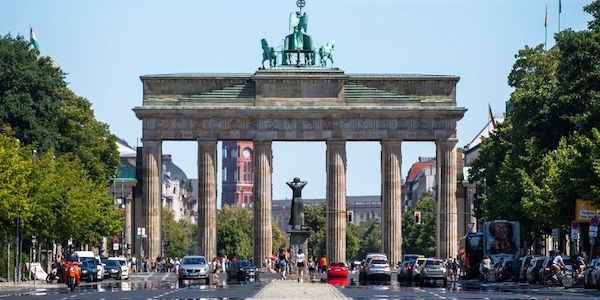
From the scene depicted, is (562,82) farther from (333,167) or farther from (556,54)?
(333,167)

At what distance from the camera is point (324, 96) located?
176m

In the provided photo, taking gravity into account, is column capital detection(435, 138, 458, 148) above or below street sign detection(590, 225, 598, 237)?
above

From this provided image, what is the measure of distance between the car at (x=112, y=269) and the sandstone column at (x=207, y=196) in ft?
149

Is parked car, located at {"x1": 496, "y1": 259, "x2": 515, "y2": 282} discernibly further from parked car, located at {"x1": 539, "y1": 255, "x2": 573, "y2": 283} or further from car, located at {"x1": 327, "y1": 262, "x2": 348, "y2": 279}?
parked car, located at {"x1": 539, "y1": 255, "x2": 573, "y2": 283}

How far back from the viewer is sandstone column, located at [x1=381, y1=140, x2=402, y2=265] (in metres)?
176

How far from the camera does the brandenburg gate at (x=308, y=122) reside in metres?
175

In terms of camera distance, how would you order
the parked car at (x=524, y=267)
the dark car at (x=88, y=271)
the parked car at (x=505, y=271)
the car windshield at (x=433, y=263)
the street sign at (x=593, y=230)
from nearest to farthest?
1. the street sign at (x=593, y=230)
2. the parked car at (x=524, y=267)
3. the car windshield at (x=433, y=263)
4. the parked car at (x=505, y=271)
5. the dark car at (x=88, y=271)

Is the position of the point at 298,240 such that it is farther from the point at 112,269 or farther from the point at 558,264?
the point at 558,264

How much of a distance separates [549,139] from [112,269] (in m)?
31.1

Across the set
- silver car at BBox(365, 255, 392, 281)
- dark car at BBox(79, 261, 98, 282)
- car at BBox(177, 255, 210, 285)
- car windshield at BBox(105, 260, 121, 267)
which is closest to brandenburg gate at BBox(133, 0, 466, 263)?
car windshield at BBox(105, 260, 121, 267)

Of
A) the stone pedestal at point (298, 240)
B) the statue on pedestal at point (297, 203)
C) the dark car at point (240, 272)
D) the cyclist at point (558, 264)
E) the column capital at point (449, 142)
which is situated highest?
the column capital at point (449, 142)

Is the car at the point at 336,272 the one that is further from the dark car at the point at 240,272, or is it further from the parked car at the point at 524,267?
the parked car at the point at 524,267

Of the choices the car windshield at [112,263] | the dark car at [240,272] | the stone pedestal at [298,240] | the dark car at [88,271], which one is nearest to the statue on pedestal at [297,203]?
the stone pedestal at [298,240]

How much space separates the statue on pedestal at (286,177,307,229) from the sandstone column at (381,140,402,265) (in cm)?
3634
